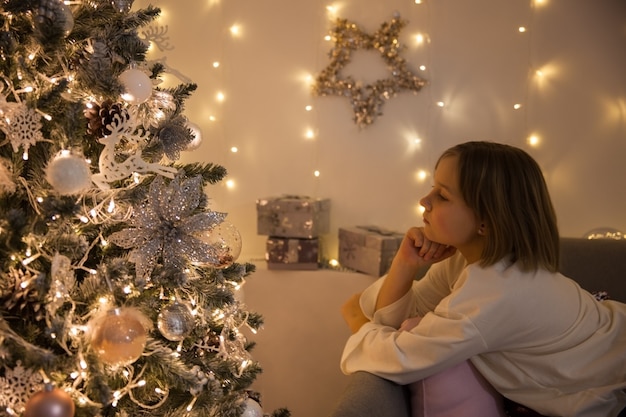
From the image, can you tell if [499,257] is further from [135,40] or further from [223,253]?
[135,40]

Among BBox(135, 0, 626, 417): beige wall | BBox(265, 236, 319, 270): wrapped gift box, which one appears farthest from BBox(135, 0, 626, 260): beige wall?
BBox(265, 236, 319, 270): wrapped gift box

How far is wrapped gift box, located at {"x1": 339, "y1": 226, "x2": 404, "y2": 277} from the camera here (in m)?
2.01

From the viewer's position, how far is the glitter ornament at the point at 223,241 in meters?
1.25

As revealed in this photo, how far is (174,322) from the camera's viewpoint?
1.05 metres

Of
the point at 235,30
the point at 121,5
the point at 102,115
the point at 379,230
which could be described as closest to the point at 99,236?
the point at 102,115

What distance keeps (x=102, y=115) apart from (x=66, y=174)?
8.4 inches

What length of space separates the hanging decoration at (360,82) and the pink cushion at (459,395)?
125cm

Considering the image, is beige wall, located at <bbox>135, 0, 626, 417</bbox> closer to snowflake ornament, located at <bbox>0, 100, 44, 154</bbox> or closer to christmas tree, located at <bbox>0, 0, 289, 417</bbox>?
christmas tree, located at <bbox>0, 0, 289, 417</bbox>

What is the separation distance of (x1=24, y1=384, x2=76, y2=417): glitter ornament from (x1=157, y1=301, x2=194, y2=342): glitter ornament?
222mm

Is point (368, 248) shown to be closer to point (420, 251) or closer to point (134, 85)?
point (420, 251)

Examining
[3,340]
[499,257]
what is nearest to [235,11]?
[499,257]

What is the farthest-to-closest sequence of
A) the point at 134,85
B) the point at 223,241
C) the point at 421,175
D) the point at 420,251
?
1. the point at 421,175
2. the point at 420,251
3. the point at 223,241
4. the point at 134,85

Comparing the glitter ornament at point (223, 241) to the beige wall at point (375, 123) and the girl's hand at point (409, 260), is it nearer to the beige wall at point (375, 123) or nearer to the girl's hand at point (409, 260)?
the girl's hand at point (409, 260)

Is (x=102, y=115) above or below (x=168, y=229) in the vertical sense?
above
